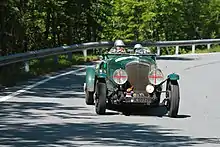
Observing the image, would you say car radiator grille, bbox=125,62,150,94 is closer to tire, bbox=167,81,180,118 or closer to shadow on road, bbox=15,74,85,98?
tire, bbox=167,81,180,118

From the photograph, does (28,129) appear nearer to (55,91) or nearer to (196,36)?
(55,91)

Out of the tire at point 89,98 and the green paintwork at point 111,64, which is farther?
the tire at point 89,98

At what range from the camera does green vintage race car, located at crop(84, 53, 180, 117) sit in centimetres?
1121

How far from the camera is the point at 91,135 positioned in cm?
919

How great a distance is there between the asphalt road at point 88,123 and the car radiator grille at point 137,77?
560 millimetres

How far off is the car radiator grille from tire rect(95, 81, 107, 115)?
560mm

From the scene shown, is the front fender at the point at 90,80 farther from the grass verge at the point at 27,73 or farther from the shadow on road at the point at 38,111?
the grass verge at the point at 27,73

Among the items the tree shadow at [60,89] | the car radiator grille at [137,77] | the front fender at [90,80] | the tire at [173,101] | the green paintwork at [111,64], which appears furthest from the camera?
the tree shadow at [60,89]

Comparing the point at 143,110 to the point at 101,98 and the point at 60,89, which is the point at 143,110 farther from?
the point at 60,89

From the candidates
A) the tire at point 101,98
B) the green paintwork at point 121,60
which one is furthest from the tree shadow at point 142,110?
the green paintwork at point 121,60

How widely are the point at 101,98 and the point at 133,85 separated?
2.30 feet

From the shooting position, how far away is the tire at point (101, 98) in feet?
36.8

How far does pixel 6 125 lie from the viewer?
9.91m

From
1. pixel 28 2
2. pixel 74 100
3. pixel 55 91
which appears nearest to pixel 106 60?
pixel 74 100
